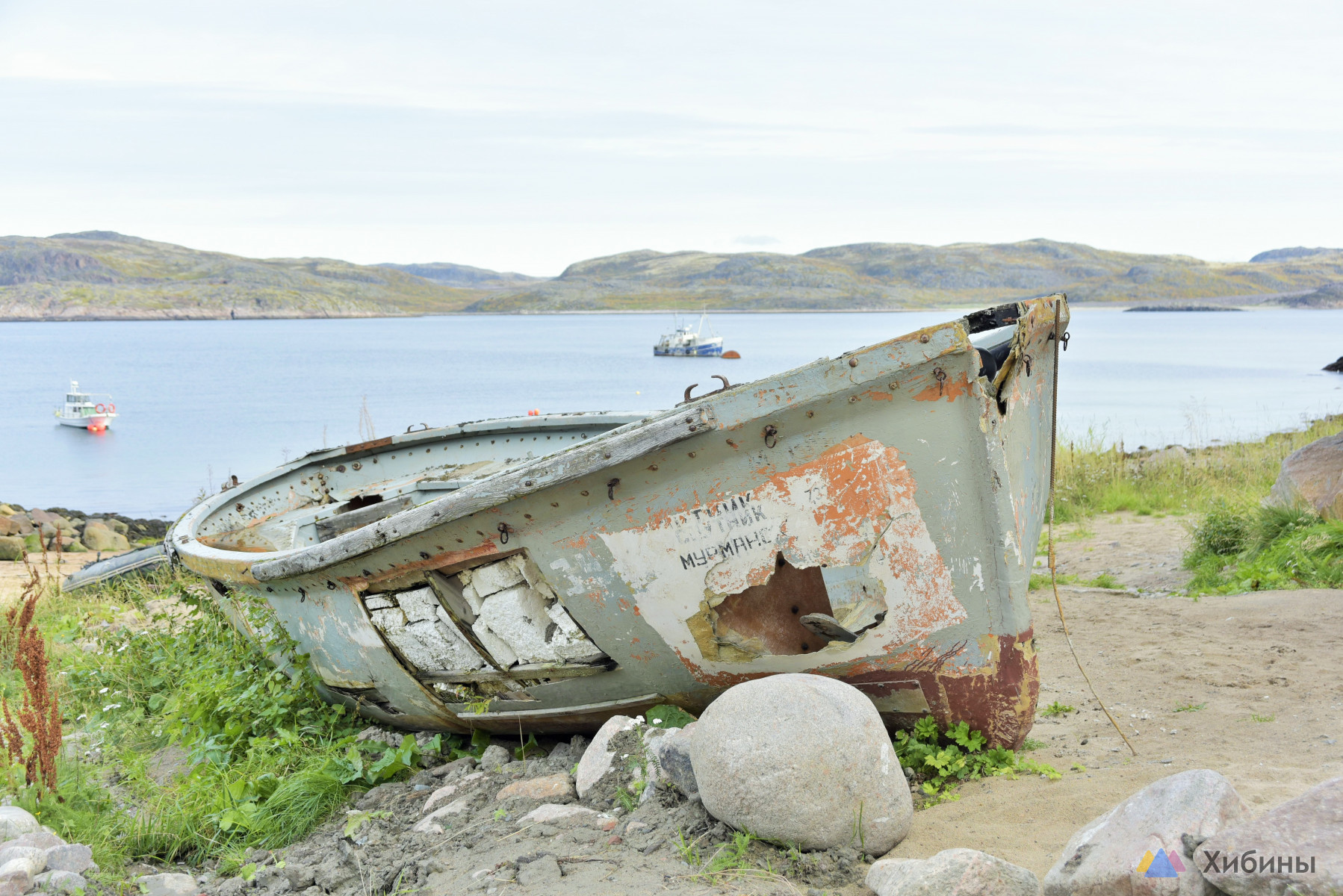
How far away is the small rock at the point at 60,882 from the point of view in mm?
3166

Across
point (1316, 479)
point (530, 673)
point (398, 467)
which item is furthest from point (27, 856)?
point (1316, 479)

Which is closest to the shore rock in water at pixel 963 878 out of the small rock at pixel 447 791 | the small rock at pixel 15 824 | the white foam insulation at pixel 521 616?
the white foam insulation at pixel 521 616

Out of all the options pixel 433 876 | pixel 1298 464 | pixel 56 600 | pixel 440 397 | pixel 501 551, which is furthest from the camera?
pixel 440 397

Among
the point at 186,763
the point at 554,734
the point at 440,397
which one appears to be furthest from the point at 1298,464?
the point at 440,397

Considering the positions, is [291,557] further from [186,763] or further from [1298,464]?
[1298,464]

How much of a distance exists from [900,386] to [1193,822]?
1.56 meters

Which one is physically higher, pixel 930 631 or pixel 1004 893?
pixel 930 631

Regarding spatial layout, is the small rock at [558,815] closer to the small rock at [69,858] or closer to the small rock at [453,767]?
the small rock at [453,767]

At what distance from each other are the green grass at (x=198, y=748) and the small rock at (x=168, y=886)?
8.7 inches

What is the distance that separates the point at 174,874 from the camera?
11.3 ft

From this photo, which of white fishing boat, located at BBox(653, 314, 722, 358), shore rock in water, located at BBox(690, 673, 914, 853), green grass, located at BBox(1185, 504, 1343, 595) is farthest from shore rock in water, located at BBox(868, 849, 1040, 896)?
white fishing boat, located at BBox(653, 314, 722, 358)

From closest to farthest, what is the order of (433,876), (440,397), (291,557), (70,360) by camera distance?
(433,876) → (291,557) → (440,397) → (70,360)

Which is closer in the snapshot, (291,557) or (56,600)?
(291,557)

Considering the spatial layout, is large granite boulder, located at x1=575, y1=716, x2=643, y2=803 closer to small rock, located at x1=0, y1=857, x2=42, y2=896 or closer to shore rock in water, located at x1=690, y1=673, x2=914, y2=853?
shore rock in water, located at x1=690, y1=673, x2=914, y2=853
